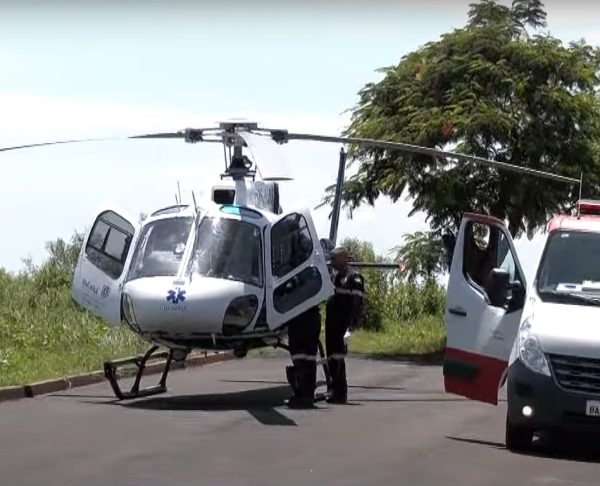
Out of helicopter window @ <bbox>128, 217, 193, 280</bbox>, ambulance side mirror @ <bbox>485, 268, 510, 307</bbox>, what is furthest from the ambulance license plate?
helicopter window @ <bbox>128, 217, 193, 280</bbox>

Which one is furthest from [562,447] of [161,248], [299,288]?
[161,248]

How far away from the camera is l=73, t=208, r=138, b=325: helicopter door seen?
15.6m

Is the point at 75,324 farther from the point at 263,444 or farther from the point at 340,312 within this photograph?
the point at 263,444

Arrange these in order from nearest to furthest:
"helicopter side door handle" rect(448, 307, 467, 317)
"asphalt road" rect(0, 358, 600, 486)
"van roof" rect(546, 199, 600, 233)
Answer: "asphalt road" rect(0, 358, 600, 486), "helicopter side door handle" rect(448, 307, 467, 317), "van roof" rect(546, 199, 600, 233)

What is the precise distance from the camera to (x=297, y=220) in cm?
1602

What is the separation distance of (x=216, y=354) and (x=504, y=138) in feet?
24.3

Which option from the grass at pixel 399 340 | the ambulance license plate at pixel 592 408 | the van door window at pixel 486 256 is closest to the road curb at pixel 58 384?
the grass at pixel 399 340

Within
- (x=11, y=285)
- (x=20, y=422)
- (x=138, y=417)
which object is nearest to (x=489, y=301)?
(x=138, y=417)

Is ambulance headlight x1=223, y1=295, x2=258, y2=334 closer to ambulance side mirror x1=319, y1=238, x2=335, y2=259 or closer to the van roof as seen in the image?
ambulance side mirror x1=319, y1=238, x2=335, y2=259

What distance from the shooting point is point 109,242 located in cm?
1617

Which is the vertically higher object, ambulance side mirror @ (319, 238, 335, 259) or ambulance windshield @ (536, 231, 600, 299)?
ambulance windshield @ (536, 231, 600, 299)

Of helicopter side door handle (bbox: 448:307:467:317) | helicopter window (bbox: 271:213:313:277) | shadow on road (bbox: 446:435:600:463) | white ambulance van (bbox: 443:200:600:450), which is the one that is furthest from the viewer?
helicopter window (bbox: 271:213:313:277)

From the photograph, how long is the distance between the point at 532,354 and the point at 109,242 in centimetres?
654

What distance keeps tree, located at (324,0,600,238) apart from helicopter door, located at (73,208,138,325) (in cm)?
1182
